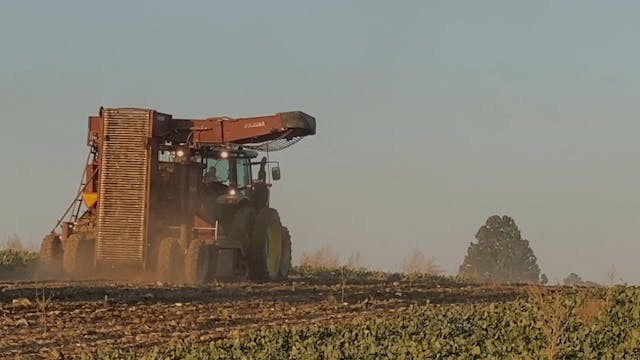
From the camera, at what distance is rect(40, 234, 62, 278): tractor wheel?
2652 centimetres

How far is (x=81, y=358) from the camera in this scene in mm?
11195

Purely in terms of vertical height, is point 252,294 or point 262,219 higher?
point 262,219

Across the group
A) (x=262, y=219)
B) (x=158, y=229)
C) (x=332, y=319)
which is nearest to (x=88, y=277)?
(x=158, y=229)

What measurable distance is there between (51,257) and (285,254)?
5.77m

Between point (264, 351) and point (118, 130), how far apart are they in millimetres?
15124

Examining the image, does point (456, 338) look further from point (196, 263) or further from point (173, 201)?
point (173, 201)

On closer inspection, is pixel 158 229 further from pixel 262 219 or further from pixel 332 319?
pixel 332 319

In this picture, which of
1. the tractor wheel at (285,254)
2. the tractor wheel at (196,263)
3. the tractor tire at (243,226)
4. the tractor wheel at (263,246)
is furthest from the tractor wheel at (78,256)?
the tractor wheel at (285,254)

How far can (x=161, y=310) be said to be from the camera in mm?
17688

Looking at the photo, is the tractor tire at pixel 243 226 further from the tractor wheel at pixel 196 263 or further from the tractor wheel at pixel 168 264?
the tractor wheel at pixel 168 264

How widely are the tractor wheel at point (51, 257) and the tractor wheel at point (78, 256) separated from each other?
1.12 feet

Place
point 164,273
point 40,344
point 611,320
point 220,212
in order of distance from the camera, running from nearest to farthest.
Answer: point 40,344 < point 611,320 < point 164,273 < point 220,212

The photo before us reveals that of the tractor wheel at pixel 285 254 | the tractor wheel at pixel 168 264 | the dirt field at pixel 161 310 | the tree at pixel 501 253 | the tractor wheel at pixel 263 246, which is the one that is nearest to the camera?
the dirt field at pixel 161 310

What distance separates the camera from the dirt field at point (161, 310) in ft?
46.5
